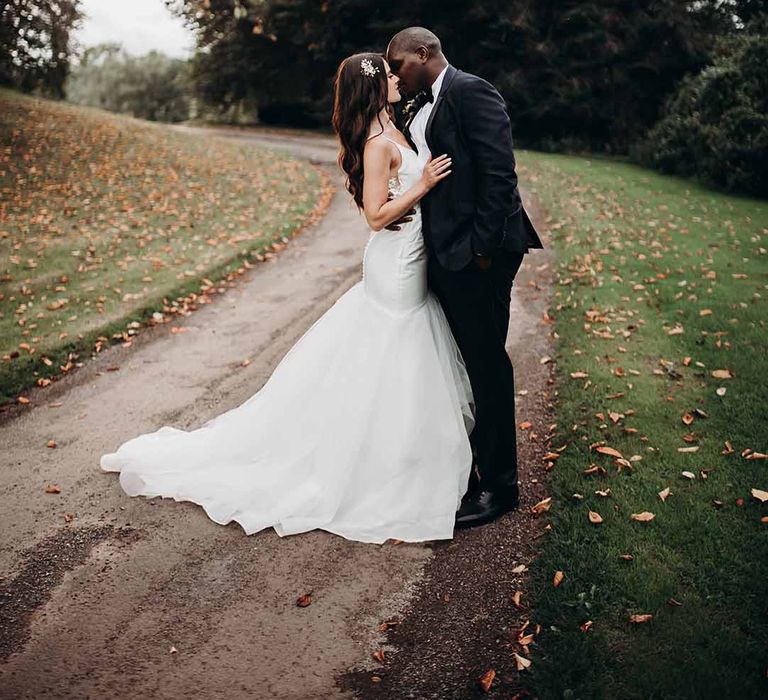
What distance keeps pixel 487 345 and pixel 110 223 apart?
10024 millimetres

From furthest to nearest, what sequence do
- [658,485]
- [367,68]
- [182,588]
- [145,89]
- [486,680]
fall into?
[145,89] < [658,485] < [367,68] < [182,588] < [486,680]

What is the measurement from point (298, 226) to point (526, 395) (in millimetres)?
7292

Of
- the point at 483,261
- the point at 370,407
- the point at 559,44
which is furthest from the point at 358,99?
the point at 559,44

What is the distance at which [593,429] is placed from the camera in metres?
5.04

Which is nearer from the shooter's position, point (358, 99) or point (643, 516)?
point (358, 99)

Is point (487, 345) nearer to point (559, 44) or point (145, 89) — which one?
point (559, 44)

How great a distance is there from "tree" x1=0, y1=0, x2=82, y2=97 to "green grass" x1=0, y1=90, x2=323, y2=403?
2.04m

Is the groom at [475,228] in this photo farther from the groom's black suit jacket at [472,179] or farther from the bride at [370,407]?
the bride at [370,407]

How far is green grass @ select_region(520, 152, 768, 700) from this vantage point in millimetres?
2945

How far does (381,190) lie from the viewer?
3.76 metres

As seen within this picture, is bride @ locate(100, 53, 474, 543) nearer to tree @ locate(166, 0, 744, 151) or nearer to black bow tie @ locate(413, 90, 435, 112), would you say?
black bow tie @ locate(413, 90, 435, 112)

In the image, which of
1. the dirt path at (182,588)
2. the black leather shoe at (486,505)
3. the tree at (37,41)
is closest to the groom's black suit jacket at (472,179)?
the black leather shoe at (486,505)

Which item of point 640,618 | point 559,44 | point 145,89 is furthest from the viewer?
point 145,89

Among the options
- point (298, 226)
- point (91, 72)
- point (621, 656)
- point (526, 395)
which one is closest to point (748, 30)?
point (298, 226)
